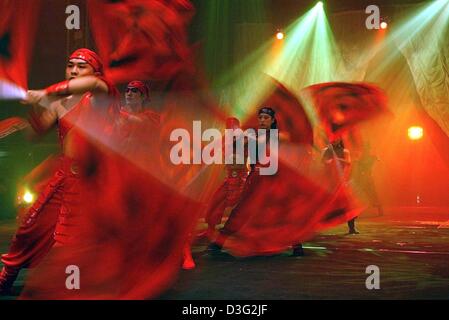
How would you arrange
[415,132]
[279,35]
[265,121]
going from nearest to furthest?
[265,121] < [279,35] < [415,132]

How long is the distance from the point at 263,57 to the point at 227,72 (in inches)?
41.5

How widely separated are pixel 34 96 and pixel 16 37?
456 cm

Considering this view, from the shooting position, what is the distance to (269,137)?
5.27 m

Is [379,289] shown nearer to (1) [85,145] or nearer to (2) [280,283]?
(2) [280,283]

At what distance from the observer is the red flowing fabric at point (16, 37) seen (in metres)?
3.84

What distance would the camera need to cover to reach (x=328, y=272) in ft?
15.1

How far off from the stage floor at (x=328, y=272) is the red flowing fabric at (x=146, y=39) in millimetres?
1830

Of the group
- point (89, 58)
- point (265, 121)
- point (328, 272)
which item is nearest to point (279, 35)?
point (265, 121)

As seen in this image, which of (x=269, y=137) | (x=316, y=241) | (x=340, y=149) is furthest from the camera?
(x=340, y=149)

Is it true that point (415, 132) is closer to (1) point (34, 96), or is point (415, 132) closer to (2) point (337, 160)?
(2) point (337, 160)

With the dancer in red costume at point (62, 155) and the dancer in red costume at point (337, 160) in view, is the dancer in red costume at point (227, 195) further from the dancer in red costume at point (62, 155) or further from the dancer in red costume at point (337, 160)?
the dancer in red costume at point (62, 155)

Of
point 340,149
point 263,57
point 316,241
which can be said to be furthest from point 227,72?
point 316,241

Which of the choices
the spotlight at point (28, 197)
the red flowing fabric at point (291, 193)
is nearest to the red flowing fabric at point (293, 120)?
the red flowing fabric at point (291, 193)

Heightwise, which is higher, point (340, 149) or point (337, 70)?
point (337, 70)
